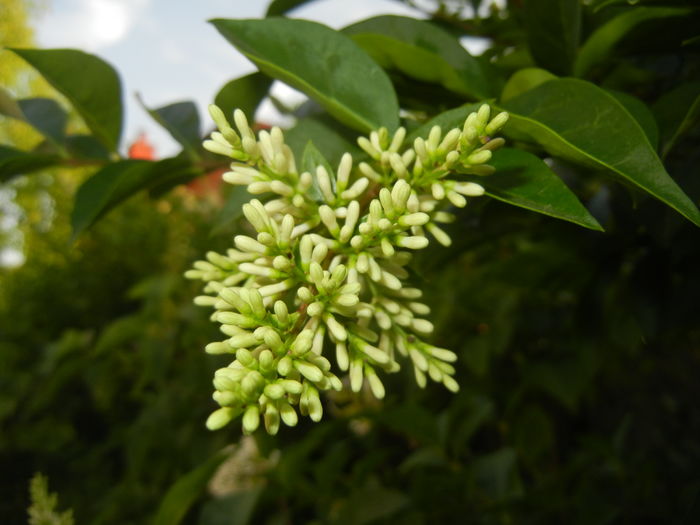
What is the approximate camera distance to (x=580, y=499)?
3.19ft

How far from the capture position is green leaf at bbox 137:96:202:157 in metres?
0.63

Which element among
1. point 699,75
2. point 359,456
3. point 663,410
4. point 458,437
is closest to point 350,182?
point 699,75

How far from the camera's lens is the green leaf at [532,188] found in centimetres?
34

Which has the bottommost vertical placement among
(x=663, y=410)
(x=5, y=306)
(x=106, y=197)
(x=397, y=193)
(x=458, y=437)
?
(x=5, y=306)

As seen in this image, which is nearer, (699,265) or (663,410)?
(699,265)

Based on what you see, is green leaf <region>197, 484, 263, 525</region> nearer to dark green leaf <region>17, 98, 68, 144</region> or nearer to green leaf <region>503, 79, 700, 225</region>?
dark green leaf <region>17, 98, 68, 144</region>

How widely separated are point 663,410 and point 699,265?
69.2 inches

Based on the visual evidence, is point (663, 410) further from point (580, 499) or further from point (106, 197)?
point (106, 197)

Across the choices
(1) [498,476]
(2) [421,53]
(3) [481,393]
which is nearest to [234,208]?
(2) [421,53]

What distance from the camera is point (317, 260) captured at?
1.17 feet

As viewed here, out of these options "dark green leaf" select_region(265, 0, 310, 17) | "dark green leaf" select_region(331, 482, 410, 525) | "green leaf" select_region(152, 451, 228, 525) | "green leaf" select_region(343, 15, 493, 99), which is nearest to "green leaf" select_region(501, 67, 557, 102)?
"green leaf" select_region(343, 15, 493, 99)

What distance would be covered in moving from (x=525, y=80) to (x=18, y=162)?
510mm

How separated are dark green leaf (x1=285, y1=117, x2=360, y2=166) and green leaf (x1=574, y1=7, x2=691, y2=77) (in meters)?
0.22

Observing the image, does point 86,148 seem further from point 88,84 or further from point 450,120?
point 450,120
